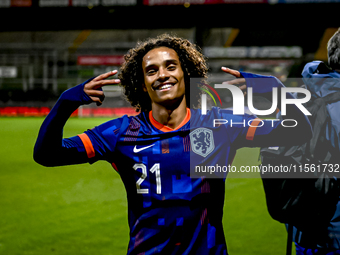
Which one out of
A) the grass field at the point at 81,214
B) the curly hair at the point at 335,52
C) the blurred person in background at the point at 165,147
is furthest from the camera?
the grass field at the point at 81,214

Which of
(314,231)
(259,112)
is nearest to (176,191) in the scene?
(259,112)

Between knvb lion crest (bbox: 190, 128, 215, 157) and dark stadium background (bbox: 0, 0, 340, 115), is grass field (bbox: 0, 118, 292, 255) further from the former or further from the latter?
dark stadium background (bbox: 0, 0, 340, 115)

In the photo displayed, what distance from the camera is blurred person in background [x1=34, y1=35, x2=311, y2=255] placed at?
1.62 m

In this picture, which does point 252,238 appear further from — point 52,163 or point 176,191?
point 52,163

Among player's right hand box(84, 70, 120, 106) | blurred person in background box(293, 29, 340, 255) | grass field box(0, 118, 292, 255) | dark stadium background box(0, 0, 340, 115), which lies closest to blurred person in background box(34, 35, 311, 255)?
player's right hand box(84, 70, 120, 106)

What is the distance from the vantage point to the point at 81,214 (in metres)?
4.29

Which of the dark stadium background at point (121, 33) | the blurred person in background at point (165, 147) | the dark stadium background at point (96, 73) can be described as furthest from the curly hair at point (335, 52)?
the dark stadium background at point (121, 33)

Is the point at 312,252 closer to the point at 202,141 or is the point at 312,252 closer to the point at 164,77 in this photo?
the point at 202,141

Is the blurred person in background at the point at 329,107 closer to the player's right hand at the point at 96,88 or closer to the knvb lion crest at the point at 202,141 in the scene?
the knvb lion crest at the point at 202,141

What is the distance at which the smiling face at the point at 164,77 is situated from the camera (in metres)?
1.80

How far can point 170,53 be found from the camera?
1.90m

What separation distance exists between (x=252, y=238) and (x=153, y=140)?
7.82 ft

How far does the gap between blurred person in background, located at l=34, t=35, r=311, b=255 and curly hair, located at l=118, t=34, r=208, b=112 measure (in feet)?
0.22

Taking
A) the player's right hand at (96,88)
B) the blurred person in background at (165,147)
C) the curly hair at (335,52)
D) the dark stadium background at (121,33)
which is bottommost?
the blurred person in background at (165,147)
